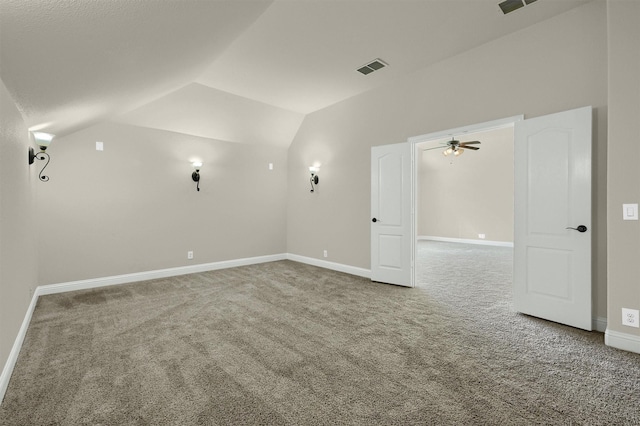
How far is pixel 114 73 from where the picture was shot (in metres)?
2.76

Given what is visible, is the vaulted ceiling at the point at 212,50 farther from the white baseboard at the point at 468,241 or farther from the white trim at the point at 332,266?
the white baseboard at the point at 468,241

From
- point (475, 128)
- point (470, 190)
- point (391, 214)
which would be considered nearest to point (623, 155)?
point (475, 128)

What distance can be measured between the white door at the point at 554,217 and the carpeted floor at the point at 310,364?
278 mm

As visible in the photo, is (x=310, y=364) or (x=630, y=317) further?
(x=630, y=317)

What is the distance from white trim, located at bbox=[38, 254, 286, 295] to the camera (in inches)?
170

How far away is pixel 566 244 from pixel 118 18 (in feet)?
14.1

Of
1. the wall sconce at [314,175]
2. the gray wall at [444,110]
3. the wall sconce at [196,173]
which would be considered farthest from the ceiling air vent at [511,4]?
the wall sconce at [196,173]

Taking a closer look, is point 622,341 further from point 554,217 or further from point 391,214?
point 391,214

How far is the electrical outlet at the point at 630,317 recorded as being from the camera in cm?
254

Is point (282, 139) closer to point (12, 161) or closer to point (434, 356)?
point (12, 161)

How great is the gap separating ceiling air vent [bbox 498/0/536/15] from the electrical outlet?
304cm

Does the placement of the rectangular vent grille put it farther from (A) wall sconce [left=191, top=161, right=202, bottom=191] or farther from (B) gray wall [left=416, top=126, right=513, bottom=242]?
(B) gray wall [left=416, top=126, right=513, bottom=242]

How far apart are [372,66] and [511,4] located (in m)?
1.70

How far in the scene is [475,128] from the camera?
385cm
